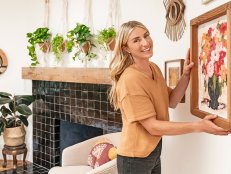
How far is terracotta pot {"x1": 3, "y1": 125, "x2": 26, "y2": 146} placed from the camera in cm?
401

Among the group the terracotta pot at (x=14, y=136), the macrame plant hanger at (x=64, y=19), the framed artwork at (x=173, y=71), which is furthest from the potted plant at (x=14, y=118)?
the framed artwork at (x=173, y=71)

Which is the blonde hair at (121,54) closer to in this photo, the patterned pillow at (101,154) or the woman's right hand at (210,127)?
the woman's right hand at (210,127)

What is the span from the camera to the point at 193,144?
194cm

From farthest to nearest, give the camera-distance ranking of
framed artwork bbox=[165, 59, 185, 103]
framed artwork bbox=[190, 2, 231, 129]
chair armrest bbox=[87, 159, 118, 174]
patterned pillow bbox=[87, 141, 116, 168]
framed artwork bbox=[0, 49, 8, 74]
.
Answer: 1. framed artwork bbox=[0, 49, 8, 74]
2. patterned pillow bbox=[87, 141, 116, 168]
3. chair armrest bbox=[87, 159, 118, 174]
4. framed artwork bbox=[165, 59, 185, 103]
5. framed artwork bbox=[190, 2, 231, 129]

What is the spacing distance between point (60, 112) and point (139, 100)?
7.91 ft

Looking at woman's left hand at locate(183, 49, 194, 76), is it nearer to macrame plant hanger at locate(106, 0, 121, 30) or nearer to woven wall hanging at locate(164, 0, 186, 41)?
woven wall hanging at locate(164, 0, 186, 41)

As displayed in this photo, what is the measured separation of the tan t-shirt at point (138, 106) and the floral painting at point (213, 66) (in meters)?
0.22

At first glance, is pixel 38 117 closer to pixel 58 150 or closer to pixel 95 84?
pixel 58 150

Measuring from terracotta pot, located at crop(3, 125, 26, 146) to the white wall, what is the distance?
31cm

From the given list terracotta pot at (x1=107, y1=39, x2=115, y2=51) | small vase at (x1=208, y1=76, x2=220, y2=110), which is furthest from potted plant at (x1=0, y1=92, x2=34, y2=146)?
small vase at (x1=208, y1=76, x2=220, y2=110)

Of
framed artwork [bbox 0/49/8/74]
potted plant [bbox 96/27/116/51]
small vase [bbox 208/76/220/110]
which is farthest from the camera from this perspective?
framed artwork [bbox 0/49/8/74]

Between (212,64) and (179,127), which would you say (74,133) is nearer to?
(179,127)

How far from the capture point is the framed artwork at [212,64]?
1188 mm

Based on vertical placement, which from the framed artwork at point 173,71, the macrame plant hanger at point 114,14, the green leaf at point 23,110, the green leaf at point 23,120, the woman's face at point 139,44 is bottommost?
the green leaf at point 23,120
